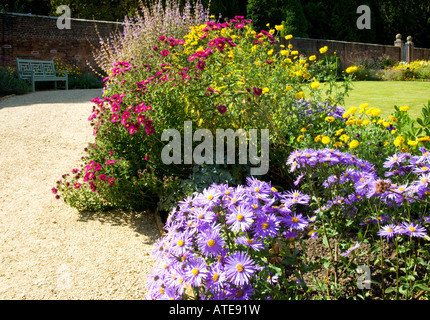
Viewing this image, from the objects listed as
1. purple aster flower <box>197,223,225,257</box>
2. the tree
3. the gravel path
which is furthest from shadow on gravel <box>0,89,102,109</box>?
the tree

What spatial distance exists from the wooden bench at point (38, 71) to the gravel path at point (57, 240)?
637 centimetres

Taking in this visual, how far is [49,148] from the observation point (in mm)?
4902

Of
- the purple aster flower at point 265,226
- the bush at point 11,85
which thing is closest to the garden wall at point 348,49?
the bush at point 11,85

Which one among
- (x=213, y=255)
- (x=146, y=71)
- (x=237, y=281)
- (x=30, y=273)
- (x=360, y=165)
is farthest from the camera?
(x=146, y=71)

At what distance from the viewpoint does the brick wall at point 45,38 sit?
38.7 feet

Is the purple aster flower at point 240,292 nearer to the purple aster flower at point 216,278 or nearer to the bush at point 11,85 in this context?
the purple aster flower at point 216,278

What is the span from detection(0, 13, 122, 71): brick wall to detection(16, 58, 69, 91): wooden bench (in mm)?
659

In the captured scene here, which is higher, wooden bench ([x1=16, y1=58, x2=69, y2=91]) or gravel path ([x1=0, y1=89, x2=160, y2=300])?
wooden bench ([x1=16, y1=58, x2=69, y2=91])

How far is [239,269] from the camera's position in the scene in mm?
1409

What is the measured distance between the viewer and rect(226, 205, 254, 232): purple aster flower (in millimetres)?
1466

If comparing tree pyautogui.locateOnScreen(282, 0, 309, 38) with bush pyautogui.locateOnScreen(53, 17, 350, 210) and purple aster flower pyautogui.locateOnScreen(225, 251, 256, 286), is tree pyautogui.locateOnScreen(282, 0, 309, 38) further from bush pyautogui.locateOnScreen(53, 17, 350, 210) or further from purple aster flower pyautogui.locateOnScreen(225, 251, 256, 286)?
purple aster flower pyautogui.locateOnScreen(225, 251, 256, 286)

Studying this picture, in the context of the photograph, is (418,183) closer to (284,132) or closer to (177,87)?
(284,132)

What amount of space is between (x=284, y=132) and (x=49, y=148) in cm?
320
